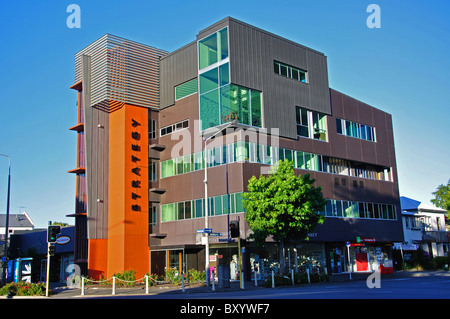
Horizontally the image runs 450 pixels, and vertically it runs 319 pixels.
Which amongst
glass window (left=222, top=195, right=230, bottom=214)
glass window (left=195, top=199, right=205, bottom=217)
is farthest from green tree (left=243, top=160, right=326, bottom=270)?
glass window (left=195, top=199, right=205, bottom=217)

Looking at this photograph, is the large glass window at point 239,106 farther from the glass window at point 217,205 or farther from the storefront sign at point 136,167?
the storefront sign at point 136,167

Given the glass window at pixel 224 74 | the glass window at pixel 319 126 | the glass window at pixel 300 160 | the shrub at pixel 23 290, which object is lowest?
the shrub at pixel 23 290

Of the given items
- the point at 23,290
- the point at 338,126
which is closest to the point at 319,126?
the point at 338,126

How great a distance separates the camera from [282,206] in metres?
31.4

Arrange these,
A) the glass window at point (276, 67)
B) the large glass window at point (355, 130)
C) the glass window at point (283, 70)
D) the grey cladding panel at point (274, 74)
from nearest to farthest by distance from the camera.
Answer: the grey cladding panel at point (274, 74) < the glass window at point (276, 67) < the glass window at point (283, 70) < the large glass window at point (355, 130)

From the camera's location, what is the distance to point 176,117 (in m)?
44.4

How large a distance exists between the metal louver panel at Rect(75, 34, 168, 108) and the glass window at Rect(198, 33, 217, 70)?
22.2 feet

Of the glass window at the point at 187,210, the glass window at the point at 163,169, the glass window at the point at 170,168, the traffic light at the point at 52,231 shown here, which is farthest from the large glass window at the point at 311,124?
the traffic light at the point at 52,231

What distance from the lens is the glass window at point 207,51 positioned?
133ft

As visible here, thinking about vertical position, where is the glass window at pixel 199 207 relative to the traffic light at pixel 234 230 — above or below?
above

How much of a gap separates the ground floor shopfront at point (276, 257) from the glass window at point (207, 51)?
15.7 meters

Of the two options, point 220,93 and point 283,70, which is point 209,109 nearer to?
point 220,93

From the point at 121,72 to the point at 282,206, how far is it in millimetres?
21180
